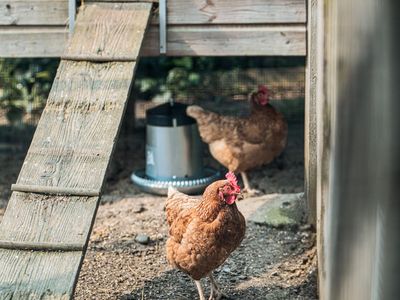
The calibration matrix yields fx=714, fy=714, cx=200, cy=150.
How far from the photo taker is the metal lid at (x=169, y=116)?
5.61 metres

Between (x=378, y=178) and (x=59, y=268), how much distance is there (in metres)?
2.42

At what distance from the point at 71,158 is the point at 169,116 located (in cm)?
199

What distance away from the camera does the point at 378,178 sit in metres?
0.86

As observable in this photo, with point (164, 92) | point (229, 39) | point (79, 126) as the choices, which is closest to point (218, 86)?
point (164, 92)

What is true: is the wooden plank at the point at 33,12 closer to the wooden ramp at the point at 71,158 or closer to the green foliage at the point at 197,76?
the wooden ramp at the point at 71,158

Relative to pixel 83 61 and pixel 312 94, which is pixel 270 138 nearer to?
pixel 312 94

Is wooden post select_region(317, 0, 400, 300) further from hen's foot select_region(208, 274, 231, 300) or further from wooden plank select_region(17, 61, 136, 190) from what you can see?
hen's foot select_region(208, 274, 231, 300)

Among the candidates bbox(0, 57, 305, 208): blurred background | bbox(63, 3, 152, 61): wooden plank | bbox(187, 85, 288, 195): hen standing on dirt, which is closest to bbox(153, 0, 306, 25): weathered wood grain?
bbox(63, 3, 152, 61): wooden plank

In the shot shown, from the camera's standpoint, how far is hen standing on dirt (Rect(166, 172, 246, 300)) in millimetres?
3445

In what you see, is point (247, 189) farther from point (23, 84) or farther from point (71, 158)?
point (23, 84)

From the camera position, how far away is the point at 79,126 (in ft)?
12.8

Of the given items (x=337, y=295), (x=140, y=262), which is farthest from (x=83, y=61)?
(x=337, y=295)

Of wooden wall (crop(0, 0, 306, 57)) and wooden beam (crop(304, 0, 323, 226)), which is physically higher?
wooden wall (crop(0, 0, 306, 57))

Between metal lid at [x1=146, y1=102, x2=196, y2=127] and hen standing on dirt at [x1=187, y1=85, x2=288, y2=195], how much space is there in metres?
0.08
